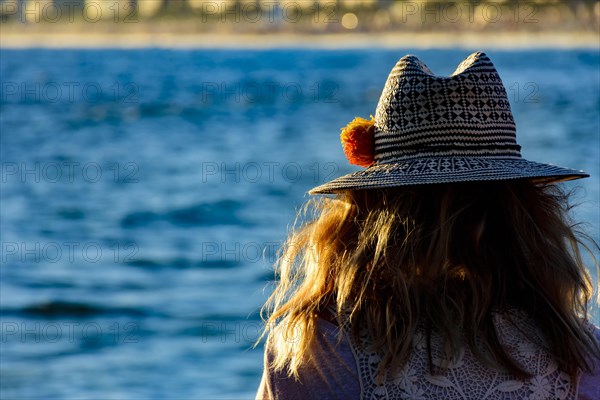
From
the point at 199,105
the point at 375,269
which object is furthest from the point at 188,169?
the point at 375,269

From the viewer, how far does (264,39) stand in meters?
66.7

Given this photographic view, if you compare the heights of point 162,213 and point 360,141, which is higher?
point 360,141

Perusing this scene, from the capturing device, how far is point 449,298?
152 cm

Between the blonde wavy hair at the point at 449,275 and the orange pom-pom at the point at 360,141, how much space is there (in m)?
0.12

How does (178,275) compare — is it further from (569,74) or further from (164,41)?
(164,41)

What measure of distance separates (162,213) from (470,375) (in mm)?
8169

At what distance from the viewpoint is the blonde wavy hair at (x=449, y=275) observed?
150 centimetres

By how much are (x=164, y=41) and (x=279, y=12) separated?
7821mm

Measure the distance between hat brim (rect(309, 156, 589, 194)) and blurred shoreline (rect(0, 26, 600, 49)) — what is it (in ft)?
177
